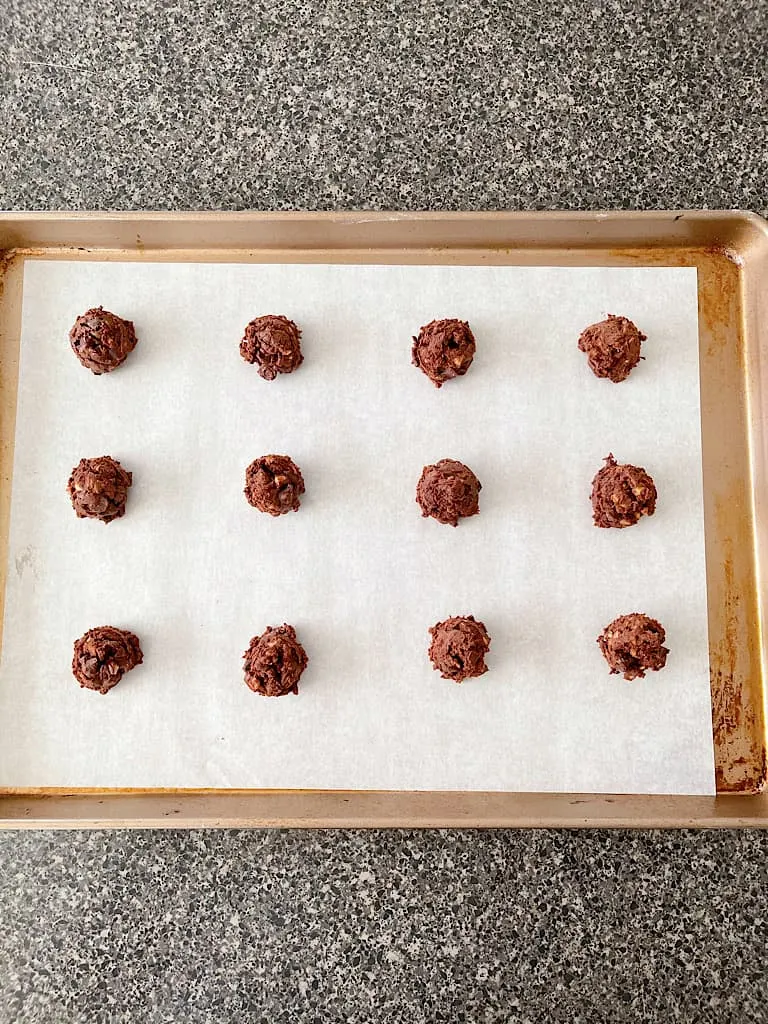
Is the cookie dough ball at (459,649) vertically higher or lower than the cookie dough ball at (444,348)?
lower

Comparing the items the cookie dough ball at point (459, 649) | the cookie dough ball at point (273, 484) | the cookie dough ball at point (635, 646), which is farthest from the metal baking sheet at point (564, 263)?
the cookie dough ball at point (273, 484)

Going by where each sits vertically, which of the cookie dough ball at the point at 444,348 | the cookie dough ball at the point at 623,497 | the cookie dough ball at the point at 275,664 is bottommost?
the cookie dough ball at the point at 275,664

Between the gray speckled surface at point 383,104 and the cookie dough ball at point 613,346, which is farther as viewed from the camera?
the gray speckled surface at point 383,104

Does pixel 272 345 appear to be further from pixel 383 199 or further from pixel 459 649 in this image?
pixel 459 649

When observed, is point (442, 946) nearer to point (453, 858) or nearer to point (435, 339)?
point (453, 858)

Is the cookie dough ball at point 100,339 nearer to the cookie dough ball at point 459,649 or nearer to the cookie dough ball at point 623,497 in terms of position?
the cookie dough ball at point 459,649

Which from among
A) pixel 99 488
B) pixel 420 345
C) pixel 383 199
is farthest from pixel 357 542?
pixel 383 199

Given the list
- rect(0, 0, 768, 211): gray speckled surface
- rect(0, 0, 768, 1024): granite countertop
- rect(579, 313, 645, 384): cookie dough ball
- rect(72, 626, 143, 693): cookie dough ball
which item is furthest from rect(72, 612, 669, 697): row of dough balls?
rect(0, 0, 768, 211): gray speckled surface

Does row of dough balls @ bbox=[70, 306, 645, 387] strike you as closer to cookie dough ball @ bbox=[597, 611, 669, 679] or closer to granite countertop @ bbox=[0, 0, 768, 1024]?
granite countertop @ bbox=[0, 0, 768, 1024]
